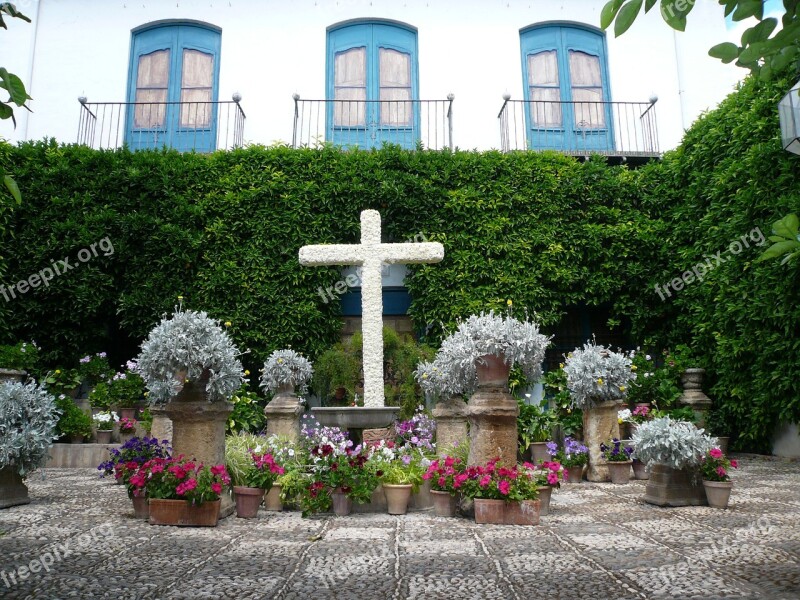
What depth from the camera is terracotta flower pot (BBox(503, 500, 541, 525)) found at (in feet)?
13.8

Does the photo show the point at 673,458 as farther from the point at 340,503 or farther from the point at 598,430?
the point at 340,503

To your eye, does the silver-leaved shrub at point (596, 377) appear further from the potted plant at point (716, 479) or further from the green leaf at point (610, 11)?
the green leaf at point (610, 11)

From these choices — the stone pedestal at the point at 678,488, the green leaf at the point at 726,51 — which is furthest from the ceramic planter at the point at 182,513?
the green leaf at the point at 726,51

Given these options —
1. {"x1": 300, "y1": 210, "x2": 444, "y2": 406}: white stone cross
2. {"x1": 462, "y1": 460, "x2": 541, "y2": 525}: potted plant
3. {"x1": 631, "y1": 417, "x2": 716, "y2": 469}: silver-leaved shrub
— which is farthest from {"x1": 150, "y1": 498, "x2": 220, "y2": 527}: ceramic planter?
{"x1": 631, "y1": 417, "x2": 716, "y2": 469}: silver-leaved shrub

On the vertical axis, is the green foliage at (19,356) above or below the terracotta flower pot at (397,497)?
above

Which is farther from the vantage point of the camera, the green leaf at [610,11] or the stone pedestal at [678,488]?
the stone pedestal at [678,488]

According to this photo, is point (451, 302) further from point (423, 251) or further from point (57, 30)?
point (57, 30)

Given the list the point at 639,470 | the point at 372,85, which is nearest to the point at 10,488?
the point at 639,470

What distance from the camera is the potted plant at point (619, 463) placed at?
6277mm

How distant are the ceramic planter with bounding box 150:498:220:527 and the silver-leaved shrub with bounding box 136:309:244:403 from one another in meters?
0.81

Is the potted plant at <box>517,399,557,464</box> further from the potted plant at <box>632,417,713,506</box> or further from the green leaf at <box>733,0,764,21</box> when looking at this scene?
the green leaf at <box>733,0,764,21</box>

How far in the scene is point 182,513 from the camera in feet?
13.5

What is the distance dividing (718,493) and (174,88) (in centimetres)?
984

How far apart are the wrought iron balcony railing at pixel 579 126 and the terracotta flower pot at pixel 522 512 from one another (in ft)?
23.1
